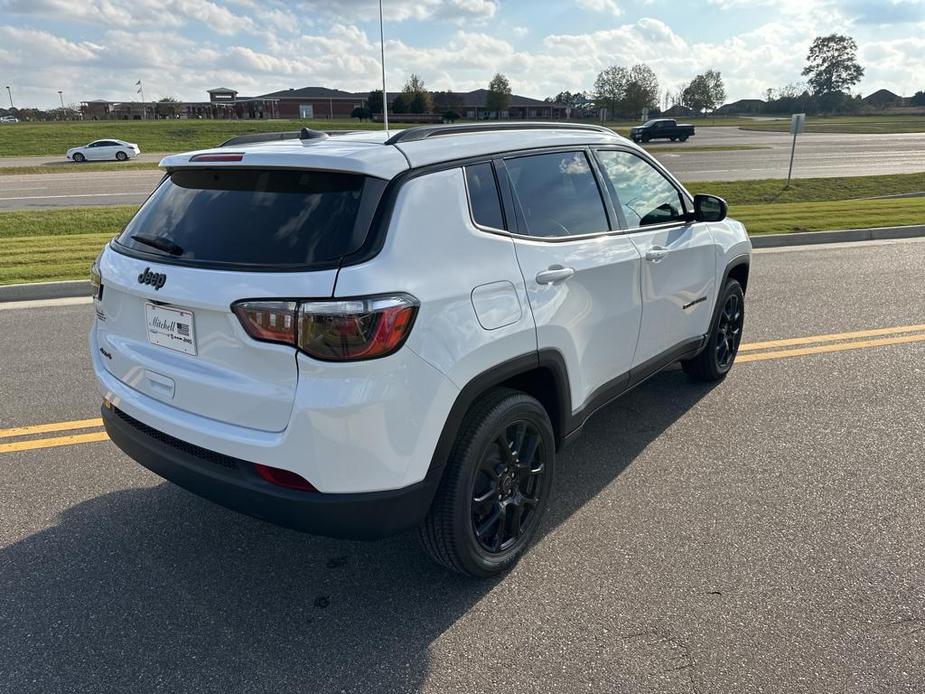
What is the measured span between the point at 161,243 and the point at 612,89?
96925 millimetres

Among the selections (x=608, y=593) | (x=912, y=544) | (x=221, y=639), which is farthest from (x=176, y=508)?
(x=912, y=544)

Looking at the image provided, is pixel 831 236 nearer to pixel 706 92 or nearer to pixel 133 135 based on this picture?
pixel 133 135

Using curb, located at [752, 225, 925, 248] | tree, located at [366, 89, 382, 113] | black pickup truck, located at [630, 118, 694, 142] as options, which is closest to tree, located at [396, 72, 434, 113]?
tree, located at [366, 89, 382, 113]

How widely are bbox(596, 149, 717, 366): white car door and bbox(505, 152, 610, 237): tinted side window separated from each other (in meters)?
0.22

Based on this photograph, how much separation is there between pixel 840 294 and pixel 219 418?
24.0 feet

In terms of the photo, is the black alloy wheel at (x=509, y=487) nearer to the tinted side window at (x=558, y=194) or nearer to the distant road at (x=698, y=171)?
the tinted side window at (x=558, y=194)

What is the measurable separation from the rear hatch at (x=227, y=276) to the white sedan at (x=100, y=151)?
122ft

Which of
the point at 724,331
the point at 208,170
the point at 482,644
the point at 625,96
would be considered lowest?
the point at 482,644

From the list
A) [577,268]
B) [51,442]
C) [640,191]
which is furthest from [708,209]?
[51,442]

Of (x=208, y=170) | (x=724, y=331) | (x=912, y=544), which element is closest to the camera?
(x=208, y=170)

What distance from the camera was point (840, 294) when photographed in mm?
7707

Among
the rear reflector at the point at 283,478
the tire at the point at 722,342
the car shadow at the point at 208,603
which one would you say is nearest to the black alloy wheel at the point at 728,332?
the tire at the point at 722,342

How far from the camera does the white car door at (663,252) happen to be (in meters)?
3.80

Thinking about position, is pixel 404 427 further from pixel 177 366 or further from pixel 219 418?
pixel 177 366
